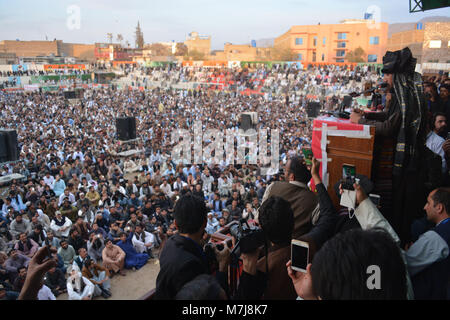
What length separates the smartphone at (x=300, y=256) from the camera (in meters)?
1.19

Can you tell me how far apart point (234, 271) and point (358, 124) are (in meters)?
1.07

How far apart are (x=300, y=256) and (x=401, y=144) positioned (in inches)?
43.7

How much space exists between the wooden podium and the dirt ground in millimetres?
4203

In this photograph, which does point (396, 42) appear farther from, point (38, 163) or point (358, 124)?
point (358, 124)

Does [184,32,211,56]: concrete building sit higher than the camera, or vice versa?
[184,32,211,56]: concrete building

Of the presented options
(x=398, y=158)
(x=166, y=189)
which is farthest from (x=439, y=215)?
(x=166, y=189)

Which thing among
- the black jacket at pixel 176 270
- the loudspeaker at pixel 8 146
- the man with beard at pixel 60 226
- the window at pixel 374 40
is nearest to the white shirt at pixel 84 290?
the man with beard at pixel 60 226

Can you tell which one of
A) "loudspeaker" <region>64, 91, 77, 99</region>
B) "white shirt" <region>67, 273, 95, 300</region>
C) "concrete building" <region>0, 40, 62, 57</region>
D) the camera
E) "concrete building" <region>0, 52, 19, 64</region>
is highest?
"concrete building" <region>0, 40, 62, 57</region>

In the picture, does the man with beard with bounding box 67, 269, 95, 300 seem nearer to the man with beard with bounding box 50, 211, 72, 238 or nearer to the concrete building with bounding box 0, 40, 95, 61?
the man with beard with bounding box 50, 211, 72, 238

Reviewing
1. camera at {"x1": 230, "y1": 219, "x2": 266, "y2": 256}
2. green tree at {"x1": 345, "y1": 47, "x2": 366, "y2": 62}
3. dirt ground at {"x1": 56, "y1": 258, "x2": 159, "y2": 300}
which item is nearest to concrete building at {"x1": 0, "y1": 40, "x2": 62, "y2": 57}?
green tree at {"x1": 345, "y1": 47, "x2": 366, "y2": 62}

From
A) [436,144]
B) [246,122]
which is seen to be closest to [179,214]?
[436,144]

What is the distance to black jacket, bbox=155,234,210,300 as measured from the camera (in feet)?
4.34

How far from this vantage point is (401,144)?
1895 mm

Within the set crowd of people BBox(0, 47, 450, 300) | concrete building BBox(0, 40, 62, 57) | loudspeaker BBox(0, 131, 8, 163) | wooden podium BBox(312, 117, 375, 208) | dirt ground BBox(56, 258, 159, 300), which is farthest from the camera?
concrete building BBox(0, 40, 62, 57)
